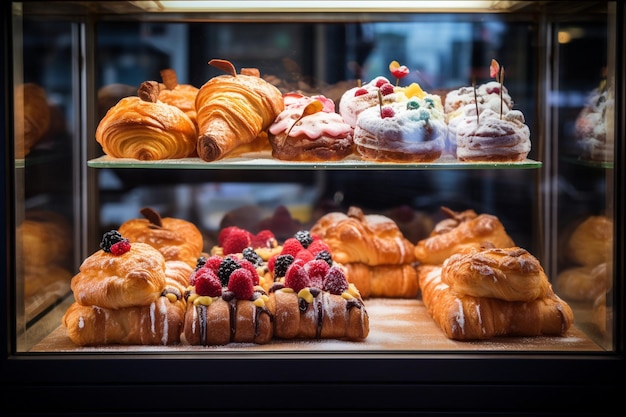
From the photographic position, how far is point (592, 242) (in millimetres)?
3133

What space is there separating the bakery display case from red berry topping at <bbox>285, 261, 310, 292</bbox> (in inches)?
0.8

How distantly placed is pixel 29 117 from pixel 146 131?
1.45 feet

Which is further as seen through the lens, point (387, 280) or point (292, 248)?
point (387, 280)

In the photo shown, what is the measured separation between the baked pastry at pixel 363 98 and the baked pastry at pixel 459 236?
763mm

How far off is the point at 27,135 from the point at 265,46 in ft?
3.90

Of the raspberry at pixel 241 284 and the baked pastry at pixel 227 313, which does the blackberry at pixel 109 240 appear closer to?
the baked pastry at pixel 227 313

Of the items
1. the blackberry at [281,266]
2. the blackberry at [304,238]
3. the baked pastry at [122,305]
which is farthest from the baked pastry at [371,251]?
the baked pastry at [122,305]

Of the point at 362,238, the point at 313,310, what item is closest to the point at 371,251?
the point at 362,238

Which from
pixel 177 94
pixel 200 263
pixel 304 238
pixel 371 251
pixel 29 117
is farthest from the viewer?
pixel 371 251

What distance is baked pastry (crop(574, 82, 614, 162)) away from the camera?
2879 mm

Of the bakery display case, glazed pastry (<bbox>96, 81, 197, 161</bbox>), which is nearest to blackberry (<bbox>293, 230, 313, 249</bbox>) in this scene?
the bakery display case

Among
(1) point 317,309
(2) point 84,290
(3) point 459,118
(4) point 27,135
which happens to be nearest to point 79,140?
(4) point 27,135

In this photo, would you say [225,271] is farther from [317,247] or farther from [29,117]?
[29,117]

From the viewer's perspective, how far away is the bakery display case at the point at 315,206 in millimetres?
2838
